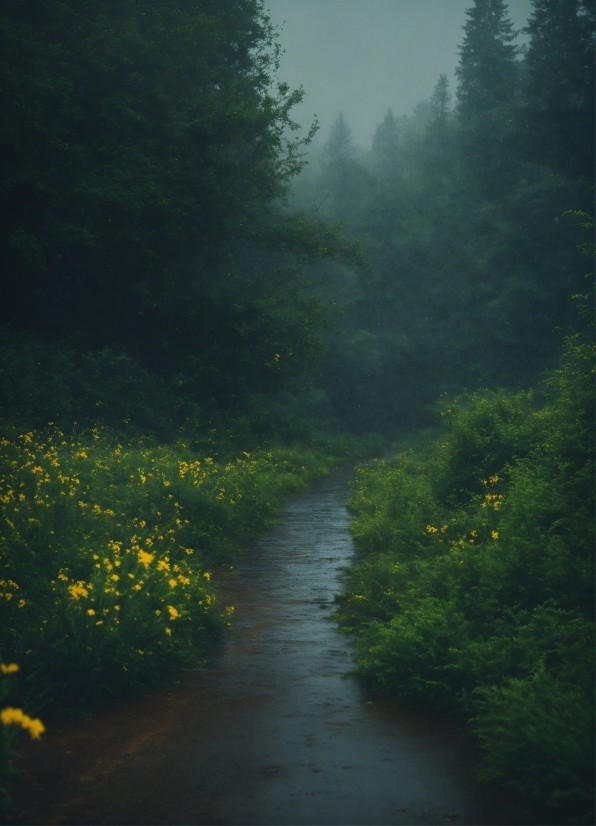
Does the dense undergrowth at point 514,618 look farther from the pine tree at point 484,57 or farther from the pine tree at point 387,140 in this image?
the pine tree at point 387,140

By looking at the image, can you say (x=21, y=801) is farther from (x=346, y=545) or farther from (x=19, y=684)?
(x=346, y=545)

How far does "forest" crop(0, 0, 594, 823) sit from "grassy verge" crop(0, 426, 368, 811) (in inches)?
1.5

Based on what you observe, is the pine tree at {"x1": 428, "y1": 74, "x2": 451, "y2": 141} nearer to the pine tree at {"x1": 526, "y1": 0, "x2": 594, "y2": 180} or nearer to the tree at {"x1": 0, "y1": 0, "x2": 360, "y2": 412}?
the pine tree at {"x1": 526, "y1": 0, "x2": 594, "y2": 180}

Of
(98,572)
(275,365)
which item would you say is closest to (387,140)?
(275,365)

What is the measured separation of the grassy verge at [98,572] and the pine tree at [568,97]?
1043 inches

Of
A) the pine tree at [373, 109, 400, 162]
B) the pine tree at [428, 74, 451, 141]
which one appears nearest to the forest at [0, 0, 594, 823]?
the pine tree at [428, 74, 451, 141]

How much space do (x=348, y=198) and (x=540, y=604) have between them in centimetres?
5060

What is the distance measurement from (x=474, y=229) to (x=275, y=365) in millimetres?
23344

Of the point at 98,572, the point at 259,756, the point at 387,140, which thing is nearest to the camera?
the point at 259,756

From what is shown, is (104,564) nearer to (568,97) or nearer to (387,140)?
(568,97)

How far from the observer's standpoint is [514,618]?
7.16 metres

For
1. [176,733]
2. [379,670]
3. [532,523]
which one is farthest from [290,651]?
[532,523]

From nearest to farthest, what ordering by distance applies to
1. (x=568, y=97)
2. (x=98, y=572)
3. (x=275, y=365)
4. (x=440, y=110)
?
(x=98, y=572) < (x=275, y=365) < (x=568, y=97) < (x=440, y=110)

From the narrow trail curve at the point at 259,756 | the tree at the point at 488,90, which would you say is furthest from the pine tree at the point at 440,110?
the narrow trail curve at the point at 259,756
